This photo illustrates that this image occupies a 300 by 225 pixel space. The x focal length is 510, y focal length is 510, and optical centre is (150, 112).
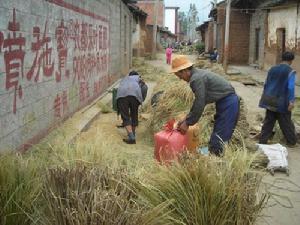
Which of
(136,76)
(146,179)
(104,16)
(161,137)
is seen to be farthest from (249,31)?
(146,179)

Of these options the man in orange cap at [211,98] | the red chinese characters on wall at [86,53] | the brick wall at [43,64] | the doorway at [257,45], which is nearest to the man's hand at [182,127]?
the man in orange cap at [211,98]

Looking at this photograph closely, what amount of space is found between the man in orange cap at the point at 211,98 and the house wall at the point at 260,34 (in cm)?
1976

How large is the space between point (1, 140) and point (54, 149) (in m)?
1.23

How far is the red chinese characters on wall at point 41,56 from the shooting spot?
282 inches

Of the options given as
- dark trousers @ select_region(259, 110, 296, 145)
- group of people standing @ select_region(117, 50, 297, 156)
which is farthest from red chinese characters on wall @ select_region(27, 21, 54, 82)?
dark trousers @ select_region(259, 110, 296, 145)

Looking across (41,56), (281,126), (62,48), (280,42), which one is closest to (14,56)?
(41,56)

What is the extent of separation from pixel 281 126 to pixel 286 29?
1332cm

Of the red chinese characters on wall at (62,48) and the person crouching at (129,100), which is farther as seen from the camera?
the person crouching at (129,100)

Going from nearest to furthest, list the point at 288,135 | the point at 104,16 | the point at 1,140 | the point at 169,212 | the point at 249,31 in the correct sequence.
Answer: the point at 169,212
the point at 1,140
the point at 288,135
the point at 104,16
the point at 249,31

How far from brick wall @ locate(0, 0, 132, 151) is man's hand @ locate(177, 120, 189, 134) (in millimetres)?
2033

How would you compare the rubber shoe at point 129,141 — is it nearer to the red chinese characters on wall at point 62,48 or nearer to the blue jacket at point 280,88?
the red chinese characters on wall at point 62,48

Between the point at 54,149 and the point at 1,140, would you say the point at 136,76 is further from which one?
the point at 54,149

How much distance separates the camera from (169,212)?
3.71 metres

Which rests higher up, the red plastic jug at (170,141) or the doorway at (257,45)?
the doorway at (257,45)
